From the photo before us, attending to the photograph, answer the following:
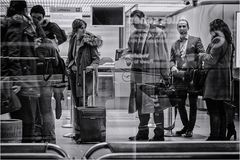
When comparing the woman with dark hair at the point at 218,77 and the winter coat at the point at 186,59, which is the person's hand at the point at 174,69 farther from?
the woman with dark hair at the point at 218,77

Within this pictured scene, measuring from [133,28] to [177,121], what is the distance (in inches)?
54.1

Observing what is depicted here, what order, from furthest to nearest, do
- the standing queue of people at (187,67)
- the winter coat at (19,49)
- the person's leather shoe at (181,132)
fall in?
the person's leather shoe at (181,132) → the standing queue of people at (187,67) → the winter coat at (19,49)

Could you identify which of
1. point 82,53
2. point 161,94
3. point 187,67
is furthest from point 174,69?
point 82,53

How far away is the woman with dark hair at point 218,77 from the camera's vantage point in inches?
191

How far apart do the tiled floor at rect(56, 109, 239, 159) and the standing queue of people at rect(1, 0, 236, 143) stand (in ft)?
0.52

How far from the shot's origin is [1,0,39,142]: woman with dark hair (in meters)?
3.91

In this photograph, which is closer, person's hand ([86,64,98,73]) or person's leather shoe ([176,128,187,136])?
person's hand ([86,64,98,73])

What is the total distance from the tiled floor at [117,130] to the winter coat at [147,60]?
0.45 m

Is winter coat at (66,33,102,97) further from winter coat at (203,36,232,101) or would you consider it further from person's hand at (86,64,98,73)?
winter coat at (203,36,232,101)

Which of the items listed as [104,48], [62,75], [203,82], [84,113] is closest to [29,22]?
[62,75]

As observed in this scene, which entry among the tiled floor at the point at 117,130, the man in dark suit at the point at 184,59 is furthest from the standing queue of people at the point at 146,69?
the tiled floor at the point at 117,130

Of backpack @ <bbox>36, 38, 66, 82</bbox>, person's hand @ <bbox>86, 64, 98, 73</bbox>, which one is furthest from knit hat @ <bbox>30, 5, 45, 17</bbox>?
person's hand @ <bbox>86, 64, 98, 73</bbox>

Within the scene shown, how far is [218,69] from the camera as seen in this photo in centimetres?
493

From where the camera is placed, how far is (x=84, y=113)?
4.82 metres
